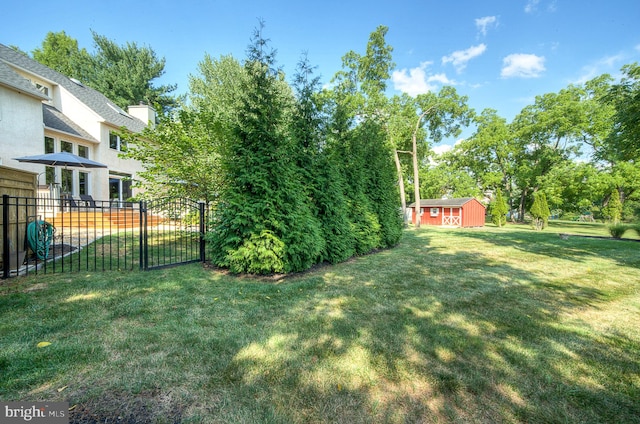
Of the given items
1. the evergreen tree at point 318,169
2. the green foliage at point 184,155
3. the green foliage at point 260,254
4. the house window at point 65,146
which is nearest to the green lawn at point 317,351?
the green foliage at point 260,254

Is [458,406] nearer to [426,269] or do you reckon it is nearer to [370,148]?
[426,269]

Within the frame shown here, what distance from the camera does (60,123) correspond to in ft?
44.9

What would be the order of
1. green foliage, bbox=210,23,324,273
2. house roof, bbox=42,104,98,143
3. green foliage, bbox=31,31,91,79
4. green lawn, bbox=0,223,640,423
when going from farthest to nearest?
green foliage, bbox=31,31,91,79, house roof, bbox=42,104,98,143, green foliage, bbox=210,23,324,273, green lawn, bbox=0,223,640,423

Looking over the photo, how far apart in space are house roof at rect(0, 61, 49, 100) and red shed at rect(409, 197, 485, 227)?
96.3 ft

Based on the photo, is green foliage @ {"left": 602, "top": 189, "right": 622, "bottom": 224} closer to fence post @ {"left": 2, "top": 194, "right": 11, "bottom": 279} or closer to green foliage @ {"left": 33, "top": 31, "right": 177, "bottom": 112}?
fence post @ {"left": 2, "top": 194, "right": 11, "bottom": 279}

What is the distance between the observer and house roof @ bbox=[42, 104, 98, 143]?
12991 mm

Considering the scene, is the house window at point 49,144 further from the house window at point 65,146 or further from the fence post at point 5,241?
the fence post at point 5,241

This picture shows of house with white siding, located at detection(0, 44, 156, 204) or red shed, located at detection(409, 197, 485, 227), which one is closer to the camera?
house with white siding, located at detection(0, 44, 156, 204)

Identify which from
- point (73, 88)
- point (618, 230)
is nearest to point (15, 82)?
point (73, 88)

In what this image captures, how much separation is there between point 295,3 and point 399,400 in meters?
12.4

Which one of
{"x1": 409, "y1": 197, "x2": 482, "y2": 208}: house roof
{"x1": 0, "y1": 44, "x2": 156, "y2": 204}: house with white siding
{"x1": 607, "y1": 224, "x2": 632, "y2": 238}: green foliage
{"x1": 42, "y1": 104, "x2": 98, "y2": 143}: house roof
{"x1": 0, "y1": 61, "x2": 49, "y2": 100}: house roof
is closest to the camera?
{"x1": 0, "y1": 61, "x2": 49, "y2": 100}: house roof

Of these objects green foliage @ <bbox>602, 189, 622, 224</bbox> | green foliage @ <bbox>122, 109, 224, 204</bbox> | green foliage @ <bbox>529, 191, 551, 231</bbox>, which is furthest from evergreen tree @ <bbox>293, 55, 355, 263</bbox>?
green foliage @ <bbox>602, 189, 622, 224</bbox>

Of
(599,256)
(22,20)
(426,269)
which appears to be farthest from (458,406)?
(22,20)

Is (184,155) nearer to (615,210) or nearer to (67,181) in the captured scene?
(67,181)
